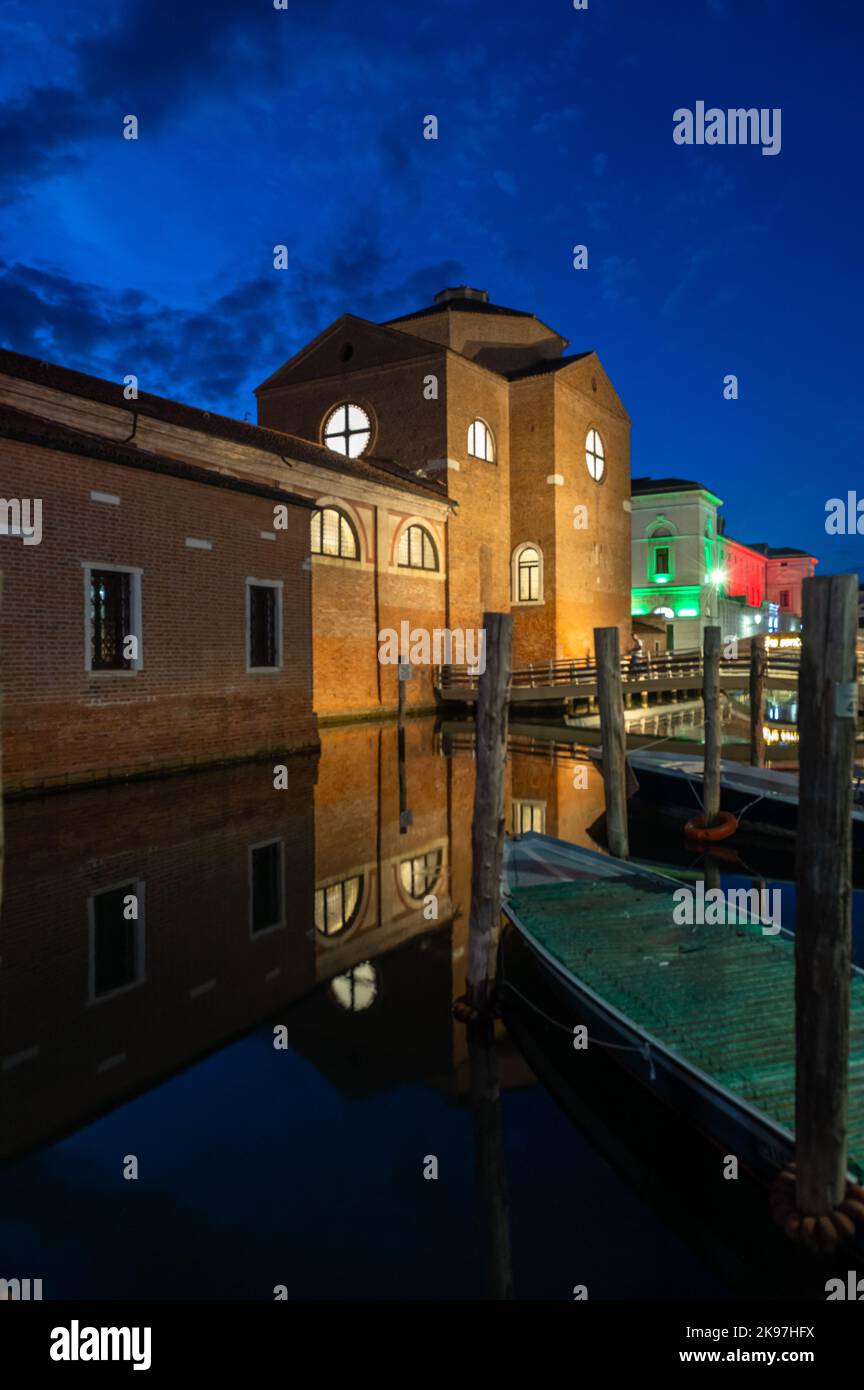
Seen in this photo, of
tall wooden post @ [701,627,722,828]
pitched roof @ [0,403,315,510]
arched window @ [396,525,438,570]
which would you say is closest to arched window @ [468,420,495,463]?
arched window @ [396,525,438,570]

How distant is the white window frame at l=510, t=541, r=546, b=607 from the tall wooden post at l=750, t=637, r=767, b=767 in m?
16.8

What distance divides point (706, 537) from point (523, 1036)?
165 feet

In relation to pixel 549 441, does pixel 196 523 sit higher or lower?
lower

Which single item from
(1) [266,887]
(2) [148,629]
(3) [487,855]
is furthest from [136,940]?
(2) [148,629]

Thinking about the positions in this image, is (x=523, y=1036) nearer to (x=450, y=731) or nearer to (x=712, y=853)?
(x=712, y=853)

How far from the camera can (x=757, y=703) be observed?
1559 centimetres

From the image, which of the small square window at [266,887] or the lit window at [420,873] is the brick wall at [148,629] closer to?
the small square window at [266,887]

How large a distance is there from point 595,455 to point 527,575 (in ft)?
22.1

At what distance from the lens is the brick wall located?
12.9 meters

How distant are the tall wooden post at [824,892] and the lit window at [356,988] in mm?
3215

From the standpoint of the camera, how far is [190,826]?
436 inches

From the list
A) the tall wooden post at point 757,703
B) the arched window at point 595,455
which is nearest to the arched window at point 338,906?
the tall wooden post at point 757,703
